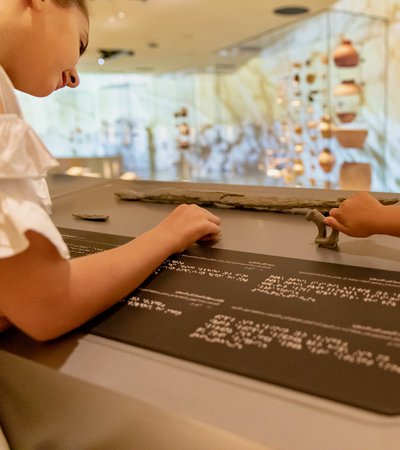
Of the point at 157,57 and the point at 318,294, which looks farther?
the point at 157,57

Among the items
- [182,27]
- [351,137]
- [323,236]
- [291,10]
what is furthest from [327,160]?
[323,236]

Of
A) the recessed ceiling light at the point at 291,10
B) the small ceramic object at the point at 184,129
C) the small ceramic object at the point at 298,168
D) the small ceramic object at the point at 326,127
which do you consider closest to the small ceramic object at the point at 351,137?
the small ceramic object at the point at 326,127

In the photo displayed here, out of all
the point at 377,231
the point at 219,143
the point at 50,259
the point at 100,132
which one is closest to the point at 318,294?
the point at 377,231

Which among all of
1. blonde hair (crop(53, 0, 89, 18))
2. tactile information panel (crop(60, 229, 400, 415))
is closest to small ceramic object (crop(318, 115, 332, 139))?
tactile information panel (crop(60, 229, 400, 415))

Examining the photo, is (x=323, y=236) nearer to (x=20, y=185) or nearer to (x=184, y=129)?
(x=20, y=185)

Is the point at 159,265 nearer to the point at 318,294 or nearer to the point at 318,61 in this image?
the point at 318,294

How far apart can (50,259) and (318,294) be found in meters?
0.34

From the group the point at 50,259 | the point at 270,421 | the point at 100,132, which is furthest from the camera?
the point at 100,132

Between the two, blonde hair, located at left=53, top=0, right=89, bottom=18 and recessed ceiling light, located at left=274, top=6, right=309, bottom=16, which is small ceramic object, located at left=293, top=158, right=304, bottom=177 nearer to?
recessed ceiling light, located at left=274, top=6, right=309, bottom=16

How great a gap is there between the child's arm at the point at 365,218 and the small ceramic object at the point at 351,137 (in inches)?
131

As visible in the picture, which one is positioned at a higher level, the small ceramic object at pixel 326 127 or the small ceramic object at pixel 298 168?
the small ceramic object at pixel 326 127

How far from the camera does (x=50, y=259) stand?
59 centimetres

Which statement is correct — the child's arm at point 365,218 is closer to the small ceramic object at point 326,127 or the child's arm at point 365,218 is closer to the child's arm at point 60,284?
the child's arm at point 60,284

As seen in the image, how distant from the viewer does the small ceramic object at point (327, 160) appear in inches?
160
